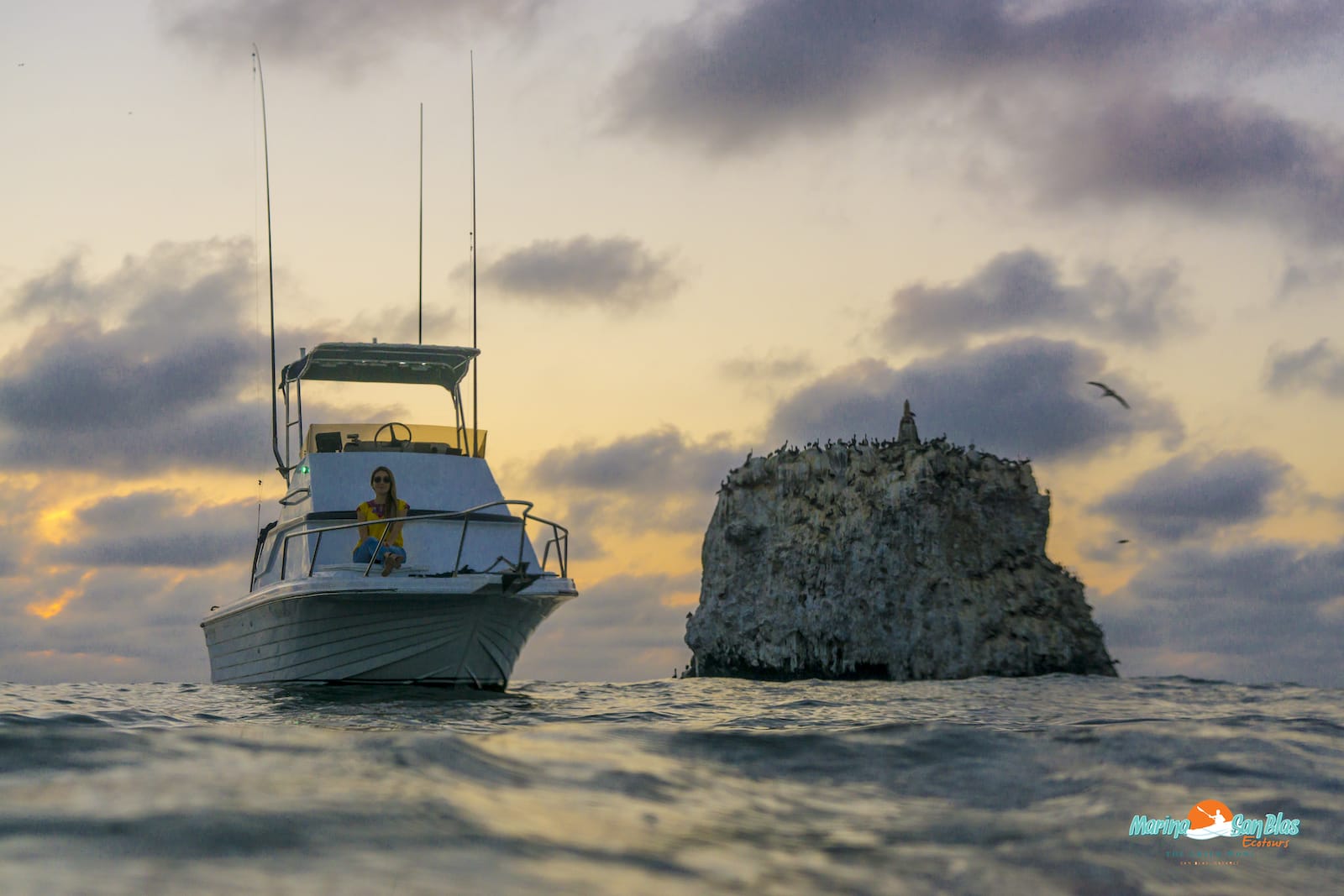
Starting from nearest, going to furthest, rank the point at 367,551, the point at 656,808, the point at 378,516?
the point at 656,808, the point at 367,551, the point at 378,516

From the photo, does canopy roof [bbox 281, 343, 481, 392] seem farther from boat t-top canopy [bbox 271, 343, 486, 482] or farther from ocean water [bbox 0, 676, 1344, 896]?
ocean water [bbox 0, 676, 1344, 896]

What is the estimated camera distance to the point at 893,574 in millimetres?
32594

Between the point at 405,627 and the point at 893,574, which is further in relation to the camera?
the point at 893,574

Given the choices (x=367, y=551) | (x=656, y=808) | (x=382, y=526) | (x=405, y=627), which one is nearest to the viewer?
(x=656, y=808)

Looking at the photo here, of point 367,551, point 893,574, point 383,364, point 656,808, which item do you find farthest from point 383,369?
point 893,574

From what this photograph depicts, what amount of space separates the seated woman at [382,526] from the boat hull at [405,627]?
575mm

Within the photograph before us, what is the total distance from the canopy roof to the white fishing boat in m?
0.02

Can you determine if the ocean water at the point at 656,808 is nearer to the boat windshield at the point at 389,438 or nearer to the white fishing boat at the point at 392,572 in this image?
the white fishing boat at the point at 392,572

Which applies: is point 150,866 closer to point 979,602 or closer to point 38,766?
point 38,766

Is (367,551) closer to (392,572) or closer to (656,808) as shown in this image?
(392,572)

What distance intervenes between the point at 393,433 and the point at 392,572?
386cm

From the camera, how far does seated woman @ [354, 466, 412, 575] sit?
42.7ft

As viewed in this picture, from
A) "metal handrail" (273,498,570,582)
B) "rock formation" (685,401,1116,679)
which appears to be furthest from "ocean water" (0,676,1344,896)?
"rock formation" (685,401,1116,679)

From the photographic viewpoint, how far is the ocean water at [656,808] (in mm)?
2828
